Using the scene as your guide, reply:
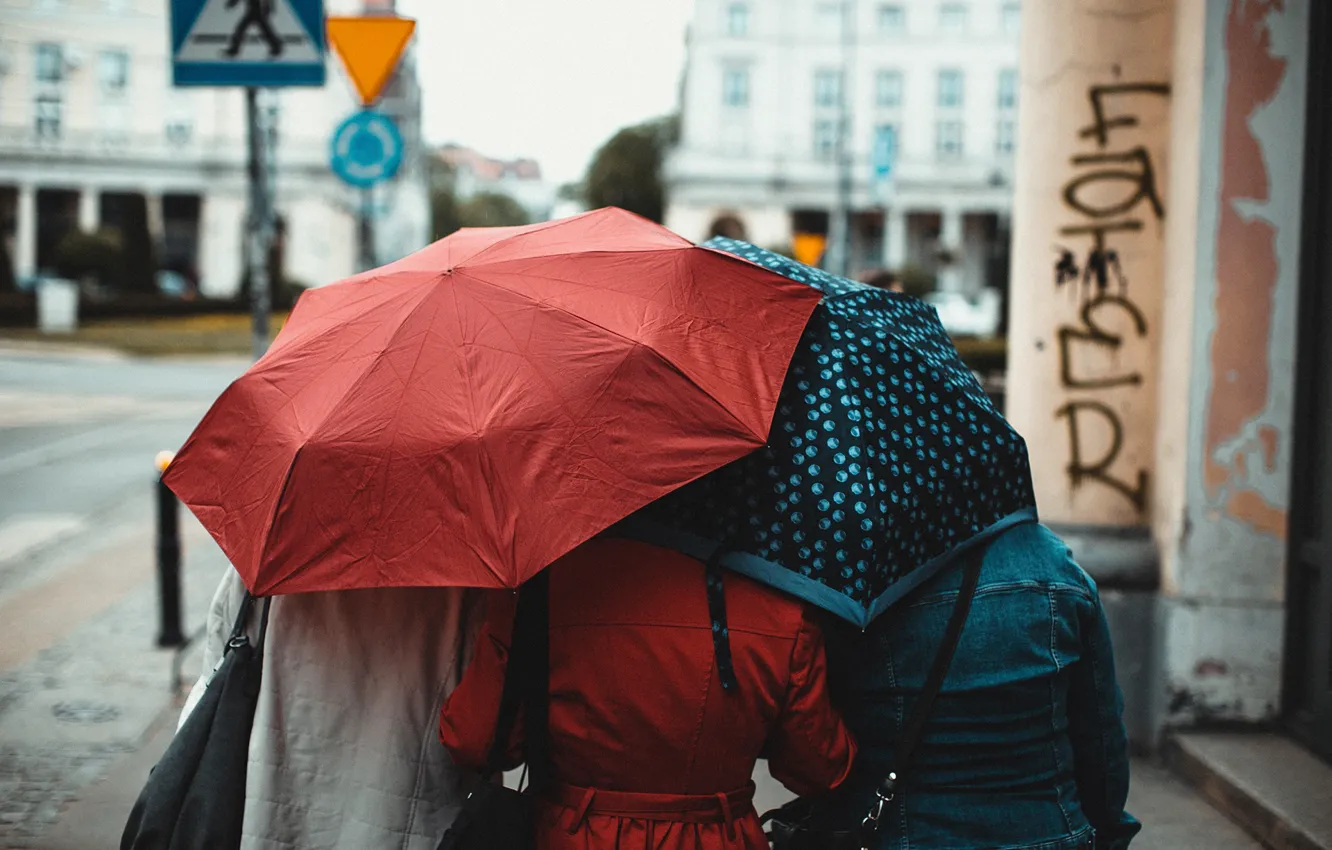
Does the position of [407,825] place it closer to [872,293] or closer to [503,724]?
[503,724]

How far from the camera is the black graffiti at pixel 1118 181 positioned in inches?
188

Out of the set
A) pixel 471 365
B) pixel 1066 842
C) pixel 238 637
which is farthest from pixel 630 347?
pixel 1066 842

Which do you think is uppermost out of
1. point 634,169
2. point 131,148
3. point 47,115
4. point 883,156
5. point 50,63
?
point 50,63

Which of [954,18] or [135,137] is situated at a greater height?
[954,18]

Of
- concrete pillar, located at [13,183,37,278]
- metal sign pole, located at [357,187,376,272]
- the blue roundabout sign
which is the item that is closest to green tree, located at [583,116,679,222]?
concrete pillar, located at [13,183,37,278]

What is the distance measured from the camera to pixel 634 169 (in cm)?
7200

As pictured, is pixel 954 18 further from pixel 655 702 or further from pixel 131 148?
pixel 655 702

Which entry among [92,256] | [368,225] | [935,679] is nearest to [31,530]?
[935,679]

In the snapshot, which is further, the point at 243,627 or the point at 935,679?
the point at 243,627

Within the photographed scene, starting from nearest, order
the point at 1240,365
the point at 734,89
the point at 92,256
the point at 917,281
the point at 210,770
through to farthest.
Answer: the point at 210,770 → the point at 1240,365 → the point at 92,256 → the point at 917,281 → the point at 734,89

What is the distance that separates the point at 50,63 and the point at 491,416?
66.0m

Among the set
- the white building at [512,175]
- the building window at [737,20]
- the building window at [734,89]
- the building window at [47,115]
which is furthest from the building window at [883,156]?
the white building at [512,175]

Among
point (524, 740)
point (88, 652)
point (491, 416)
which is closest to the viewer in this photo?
point (491, 416)

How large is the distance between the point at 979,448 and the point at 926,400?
0.13 meters
